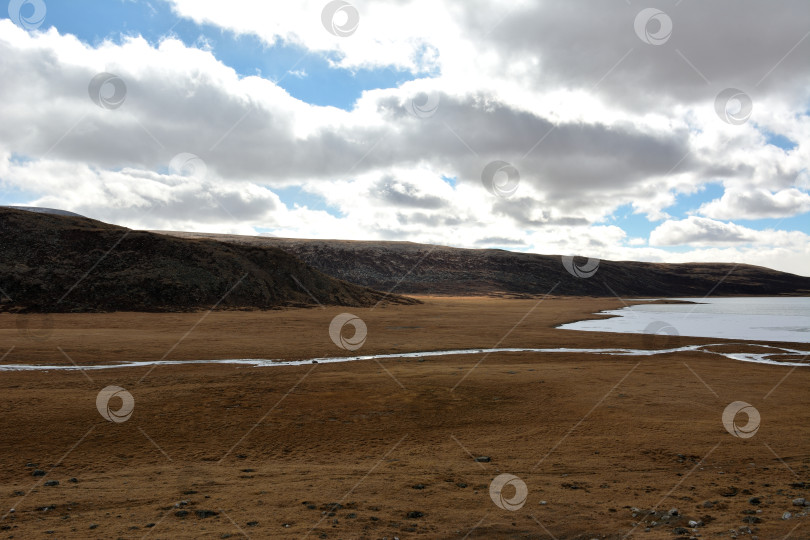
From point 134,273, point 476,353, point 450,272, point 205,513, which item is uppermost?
point 450,272

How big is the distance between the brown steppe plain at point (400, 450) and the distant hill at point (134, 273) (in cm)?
3735

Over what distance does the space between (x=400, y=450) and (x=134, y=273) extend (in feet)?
221

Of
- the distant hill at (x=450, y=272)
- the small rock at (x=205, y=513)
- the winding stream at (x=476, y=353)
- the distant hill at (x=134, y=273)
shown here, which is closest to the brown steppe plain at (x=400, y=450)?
the small rock at (x=205, y=513)

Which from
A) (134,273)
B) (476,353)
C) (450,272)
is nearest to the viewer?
(476,353)

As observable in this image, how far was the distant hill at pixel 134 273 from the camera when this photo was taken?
63344mm

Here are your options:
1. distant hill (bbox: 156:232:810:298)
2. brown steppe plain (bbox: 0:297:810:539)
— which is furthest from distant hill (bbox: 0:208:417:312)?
distant hill (bbox: 156:232:810:298)

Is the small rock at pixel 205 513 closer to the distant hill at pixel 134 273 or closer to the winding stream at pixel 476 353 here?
the winding stream at pixel 476 353

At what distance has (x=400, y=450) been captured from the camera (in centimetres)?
1490

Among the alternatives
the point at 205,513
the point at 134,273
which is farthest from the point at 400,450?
the point at 134,273

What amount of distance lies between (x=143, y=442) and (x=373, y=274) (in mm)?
140092

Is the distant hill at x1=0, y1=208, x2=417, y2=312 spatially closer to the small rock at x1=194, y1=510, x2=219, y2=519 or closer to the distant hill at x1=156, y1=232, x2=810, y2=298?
the small rock at x1=194, y1=510, x2=219, y2=519

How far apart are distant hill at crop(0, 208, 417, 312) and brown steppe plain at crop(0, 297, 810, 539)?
37.4m

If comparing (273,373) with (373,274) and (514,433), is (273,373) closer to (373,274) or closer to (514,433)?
(514,433)

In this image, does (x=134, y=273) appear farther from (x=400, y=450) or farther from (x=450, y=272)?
(x=450, y=272)
